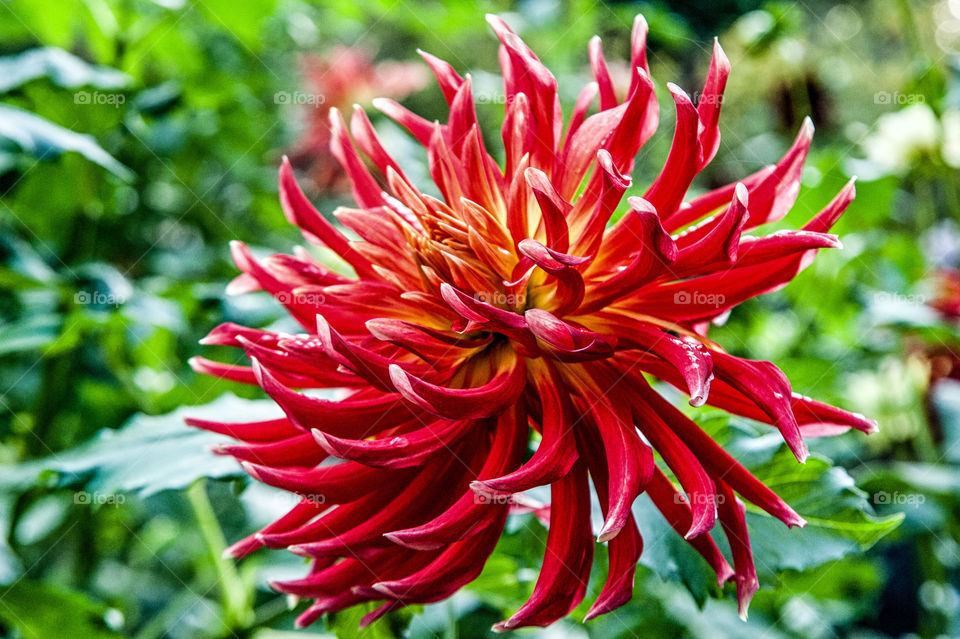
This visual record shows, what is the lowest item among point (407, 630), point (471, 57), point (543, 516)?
point (471, 57)

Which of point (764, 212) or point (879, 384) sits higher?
point (764, 212)

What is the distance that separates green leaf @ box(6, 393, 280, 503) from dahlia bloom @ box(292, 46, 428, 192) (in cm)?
207

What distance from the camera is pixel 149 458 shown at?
37.7 inches

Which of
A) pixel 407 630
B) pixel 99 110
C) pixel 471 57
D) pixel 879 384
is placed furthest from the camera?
pixel 471 57

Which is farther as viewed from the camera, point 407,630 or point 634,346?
point 407,630

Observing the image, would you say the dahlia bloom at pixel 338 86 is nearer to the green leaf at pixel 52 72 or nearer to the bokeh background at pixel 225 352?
the bokeh background at pixel 225 352

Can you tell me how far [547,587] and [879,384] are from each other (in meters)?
1.53

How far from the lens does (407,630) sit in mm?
915

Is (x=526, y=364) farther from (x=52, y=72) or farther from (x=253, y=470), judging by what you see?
(x=52, y=72)

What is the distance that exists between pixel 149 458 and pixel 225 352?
62 cm

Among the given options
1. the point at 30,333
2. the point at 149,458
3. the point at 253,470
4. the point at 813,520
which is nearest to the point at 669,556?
the point at 813,520

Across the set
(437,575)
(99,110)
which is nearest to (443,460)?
(437,575)

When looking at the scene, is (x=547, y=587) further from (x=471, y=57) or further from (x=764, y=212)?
(x=471, y=57)

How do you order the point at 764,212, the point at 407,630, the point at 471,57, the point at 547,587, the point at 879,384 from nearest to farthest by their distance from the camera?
the point at 547,587 → the point at 764,212 → the point at 407,630 → the point at 879,384 → the point at 471,57
